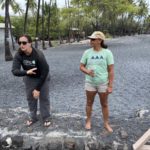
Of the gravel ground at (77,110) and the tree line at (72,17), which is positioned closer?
the gravel ground at (77,110)

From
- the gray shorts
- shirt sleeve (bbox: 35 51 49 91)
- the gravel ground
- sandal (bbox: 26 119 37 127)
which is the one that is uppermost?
shirt sleeve (bbox: 35 51 49 91)

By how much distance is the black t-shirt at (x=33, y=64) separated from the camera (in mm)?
5802

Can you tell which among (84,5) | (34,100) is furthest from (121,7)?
(34,100)

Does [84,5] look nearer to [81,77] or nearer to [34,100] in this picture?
[81,77]

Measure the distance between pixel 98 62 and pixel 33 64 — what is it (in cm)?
107

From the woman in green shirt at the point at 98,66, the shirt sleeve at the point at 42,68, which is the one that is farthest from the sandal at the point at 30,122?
the woman in green shirt at the point at 98,66

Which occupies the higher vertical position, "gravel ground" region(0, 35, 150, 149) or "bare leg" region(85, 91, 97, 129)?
"bare leg" region(85, 91, 97, 129)

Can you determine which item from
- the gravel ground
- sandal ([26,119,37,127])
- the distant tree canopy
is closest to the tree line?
the distant tree canopy

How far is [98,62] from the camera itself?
564 cm

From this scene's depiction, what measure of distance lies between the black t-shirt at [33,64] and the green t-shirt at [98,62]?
0.67 m

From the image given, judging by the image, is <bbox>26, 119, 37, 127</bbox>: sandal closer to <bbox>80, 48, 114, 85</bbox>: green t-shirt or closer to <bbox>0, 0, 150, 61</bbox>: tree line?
<bbox>80, 48, 114, 85</bbox>: green t-shirt

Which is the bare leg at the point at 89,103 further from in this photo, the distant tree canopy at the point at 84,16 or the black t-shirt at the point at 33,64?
the distant tree canopy at the point at 84,16

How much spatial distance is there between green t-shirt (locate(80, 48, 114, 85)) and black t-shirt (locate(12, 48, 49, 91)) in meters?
0.67

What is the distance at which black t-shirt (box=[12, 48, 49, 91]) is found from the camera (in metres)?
5.80
